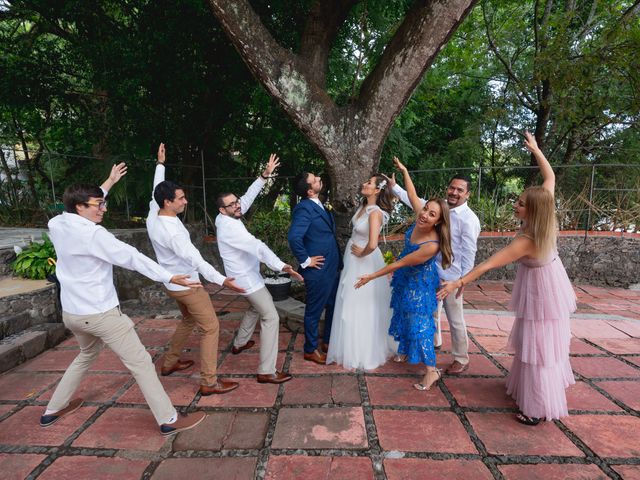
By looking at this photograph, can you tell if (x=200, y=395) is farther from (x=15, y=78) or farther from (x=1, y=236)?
(x=15, y=78)

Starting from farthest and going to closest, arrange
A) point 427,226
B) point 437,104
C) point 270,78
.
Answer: point 437,104, point 270,78, point 427,226

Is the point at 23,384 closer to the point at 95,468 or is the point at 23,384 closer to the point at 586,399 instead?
the point at 95,468

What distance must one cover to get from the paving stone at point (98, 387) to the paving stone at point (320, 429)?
1463mm

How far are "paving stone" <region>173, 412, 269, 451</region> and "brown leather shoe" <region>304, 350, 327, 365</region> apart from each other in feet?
2.98

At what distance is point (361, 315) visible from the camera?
11.8 feet

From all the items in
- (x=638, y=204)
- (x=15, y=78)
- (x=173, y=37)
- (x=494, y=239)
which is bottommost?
(x=494, y=239)

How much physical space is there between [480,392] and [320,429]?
141 centimetres

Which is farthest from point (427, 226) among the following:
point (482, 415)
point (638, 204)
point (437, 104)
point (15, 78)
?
point (437, 104)

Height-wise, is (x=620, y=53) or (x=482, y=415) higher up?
(x=620, y=53)

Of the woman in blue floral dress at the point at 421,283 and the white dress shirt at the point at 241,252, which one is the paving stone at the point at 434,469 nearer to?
the woman in blue floral dress at the point at 421,283

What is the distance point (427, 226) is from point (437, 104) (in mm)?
10453

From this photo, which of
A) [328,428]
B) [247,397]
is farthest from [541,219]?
[247,397]

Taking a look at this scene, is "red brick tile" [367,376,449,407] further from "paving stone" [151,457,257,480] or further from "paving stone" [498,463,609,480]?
"paving stone" [151,457,257,480]

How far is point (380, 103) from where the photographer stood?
4.35 meters
